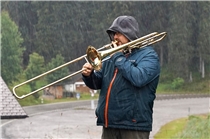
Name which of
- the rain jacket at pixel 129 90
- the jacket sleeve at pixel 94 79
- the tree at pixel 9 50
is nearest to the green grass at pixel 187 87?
the tree at pixel 9 50

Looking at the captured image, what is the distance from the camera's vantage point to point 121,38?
124 inches

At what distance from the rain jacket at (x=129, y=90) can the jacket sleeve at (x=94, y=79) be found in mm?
74

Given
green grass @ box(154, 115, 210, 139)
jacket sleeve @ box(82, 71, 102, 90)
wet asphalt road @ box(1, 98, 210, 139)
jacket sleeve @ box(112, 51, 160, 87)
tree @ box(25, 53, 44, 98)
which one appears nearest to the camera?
jacket sleeve @ box(112, 51, 160, 87)

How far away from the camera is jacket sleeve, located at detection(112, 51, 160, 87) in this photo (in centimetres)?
292

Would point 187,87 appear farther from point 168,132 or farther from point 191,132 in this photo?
point 191,132

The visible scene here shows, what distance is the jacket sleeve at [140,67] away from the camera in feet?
9.58

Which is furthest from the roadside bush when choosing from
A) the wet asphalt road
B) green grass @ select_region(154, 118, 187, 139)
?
green grass @ select_region(154, 118, 187, 139)

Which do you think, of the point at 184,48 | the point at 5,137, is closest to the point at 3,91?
the point at 5,137

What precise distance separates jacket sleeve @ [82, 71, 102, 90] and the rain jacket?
7 centimetres

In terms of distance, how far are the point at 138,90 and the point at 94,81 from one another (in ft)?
1.13

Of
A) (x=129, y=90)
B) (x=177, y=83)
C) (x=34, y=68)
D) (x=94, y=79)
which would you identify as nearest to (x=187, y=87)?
(x=177, y=83)

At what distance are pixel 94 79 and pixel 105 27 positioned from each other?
36.8 m

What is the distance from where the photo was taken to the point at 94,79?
3166 mm

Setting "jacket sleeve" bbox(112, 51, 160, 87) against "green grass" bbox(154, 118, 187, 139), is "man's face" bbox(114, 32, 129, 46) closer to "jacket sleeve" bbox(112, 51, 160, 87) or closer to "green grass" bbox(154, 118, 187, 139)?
"jacket sleeve" bbox(112, 51, 160, 87)
